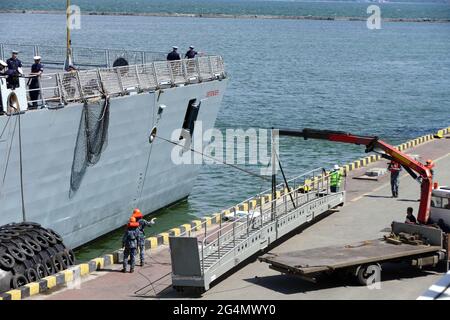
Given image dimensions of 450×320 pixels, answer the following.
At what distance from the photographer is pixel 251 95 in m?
77.4

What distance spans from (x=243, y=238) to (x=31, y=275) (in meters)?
5.40

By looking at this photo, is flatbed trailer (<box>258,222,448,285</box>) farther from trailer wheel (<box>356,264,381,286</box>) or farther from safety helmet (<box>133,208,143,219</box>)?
safety helmet (<box>133,208,143,219</box>)

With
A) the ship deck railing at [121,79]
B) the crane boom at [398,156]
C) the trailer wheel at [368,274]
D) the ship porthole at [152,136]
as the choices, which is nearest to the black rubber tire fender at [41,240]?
the ship deck railing at [121,79]

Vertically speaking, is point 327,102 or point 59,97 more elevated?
point 59,97

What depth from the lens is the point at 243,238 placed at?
21797 millimetres

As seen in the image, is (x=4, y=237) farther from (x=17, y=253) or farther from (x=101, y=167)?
(x=101, y=167)

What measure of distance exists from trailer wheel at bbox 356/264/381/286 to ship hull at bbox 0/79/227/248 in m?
9.89

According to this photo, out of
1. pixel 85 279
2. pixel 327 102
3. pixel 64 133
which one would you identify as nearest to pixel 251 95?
pixel 327 102

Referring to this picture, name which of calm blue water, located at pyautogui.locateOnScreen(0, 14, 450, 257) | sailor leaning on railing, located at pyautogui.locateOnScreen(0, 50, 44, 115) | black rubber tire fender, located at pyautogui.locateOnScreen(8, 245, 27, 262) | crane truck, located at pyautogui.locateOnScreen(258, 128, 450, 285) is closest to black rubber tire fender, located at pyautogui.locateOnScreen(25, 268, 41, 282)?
black rubber tire fender, located at pyautogui.locateOnScreen(8, 245, 27, 262)

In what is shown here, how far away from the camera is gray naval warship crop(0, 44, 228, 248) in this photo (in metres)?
24.0

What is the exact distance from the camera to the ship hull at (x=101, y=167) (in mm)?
24000

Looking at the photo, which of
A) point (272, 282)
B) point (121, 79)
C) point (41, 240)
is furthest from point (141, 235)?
point (121, 79)

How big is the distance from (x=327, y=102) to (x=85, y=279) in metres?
56.3
